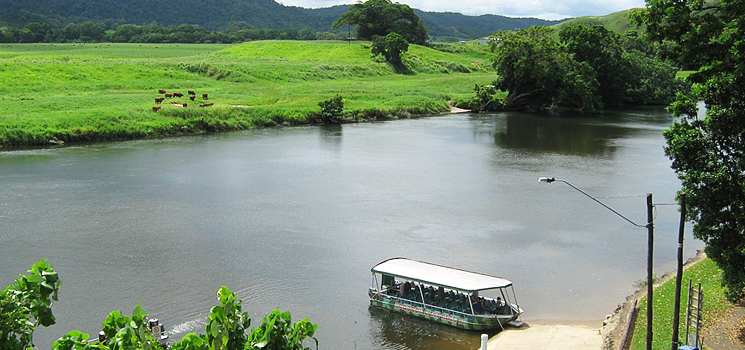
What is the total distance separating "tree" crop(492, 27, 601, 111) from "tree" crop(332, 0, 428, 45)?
190 feet

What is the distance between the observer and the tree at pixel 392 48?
396ft

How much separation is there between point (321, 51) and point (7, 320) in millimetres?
127067

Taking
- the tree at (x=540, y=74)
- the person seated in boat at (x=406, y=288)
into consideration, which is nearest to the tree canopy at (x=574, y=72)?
the tree at (x=540, y=74)

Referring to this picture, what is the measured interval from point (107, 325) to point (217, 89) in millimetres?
80169

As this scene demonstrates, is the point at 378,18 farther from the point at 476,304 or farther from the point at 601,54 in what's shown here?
the point at 476,304

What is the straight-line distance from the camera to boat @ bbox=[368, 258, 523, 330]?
23.3 meters

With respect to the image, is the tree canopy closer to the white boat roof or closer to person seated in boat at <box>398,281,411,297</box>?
the white boat roof

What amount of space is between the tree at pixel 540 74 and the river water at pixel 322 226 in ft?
95.1

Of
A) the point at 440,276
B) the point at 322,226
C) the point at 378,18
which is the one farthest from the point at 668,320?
the point at 378,18

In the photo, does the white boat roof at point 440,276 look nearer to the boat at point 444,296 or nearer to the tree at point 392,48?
the boat at point 444,296

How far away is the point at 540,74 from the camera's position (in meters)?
85.5

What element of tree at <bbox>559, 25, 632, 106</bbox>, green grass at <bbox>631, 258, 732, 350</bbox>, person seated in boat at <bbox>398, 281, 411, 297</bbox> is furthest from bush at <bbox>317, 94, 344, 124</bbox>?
green grass at <bbox>631, 258, 732, 350</bbox>

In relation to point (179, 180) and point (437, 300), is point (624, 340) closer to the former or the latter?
point (437, 300)

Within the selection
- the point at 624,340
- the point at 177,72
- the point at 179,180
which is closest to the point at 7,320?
the point at 624,340
